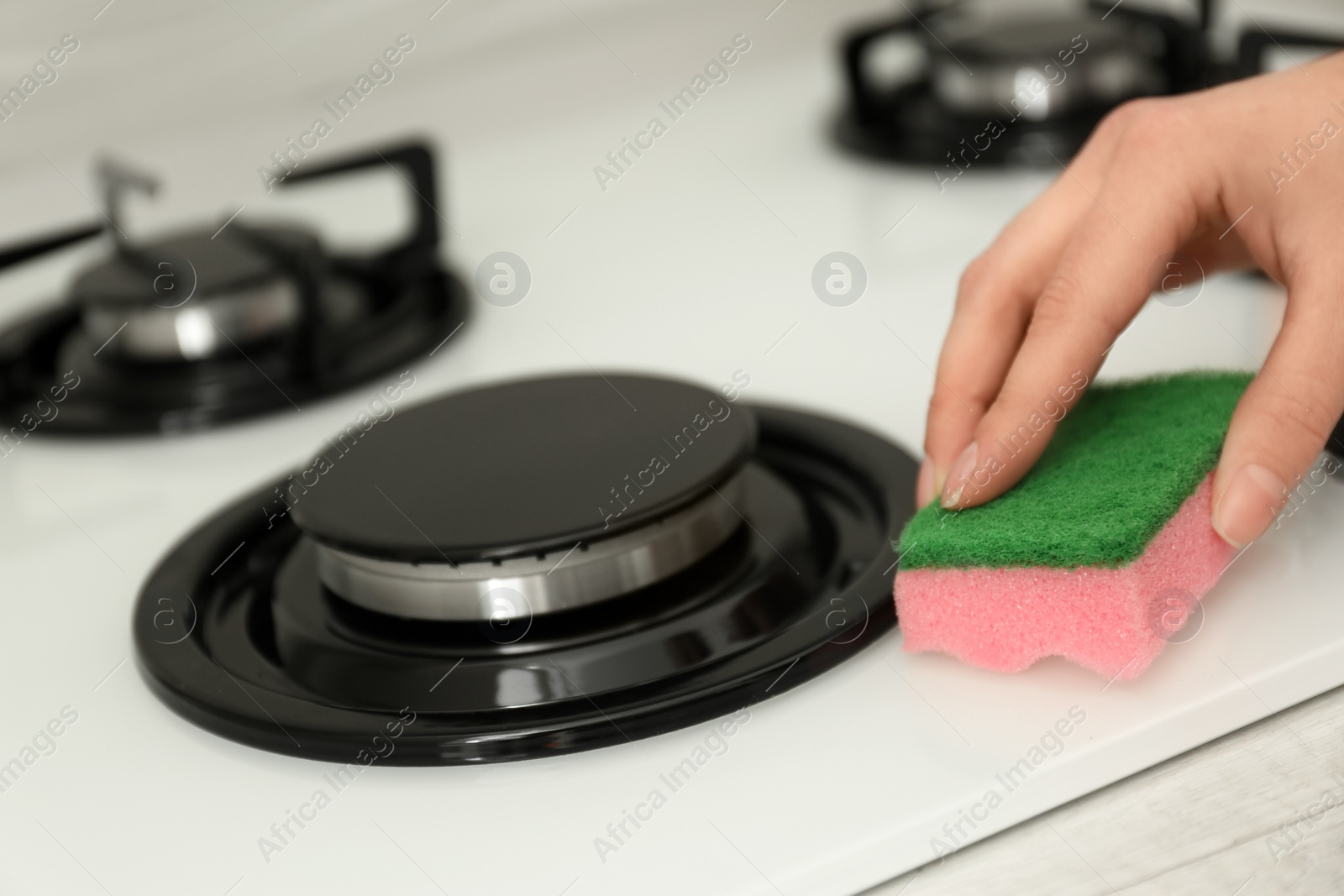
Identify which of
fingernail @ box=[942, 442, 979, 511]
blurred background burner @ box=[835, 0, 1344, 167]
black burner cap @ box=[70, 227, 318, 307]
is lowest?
blurred background burner @ box=[835, 0, 1344, 167]

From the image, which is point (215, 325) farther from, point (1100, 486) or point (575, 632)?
point (1100, 486)

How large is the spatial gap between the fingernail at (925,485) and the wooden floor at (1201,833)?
0.62 feet

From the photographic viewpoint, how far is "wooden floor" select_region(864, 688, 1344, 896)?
0.48 meters

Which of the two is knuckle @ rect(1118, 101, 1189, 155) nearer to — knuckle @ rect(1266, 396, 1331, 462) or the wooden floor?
knuckle @ rect(1266, 396, 1331, 462)

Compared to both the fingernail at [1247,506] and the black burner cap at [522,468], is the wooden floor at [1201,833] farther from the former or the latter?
the black burner cap at [522,468]

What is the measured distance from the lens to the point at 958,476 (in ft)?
1.99

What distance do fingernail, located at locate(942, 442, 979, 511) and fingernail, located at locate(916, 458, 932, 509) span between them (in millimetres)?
27

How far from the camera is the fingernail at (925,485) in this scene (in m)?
0.66

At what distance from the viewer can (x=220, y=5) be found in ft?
4.26

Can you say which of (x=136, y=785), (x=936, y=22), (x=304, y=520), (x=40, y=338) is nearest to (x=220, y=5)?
(x=40, y=338)

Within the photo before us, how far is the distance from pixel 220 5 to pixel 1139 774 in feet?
3.82

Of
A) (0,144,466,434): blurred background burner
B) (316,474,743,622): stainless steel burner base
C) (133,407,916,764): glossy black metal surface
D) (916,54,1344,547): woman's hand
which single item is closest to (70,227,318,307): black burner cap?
(0,144,466,434): blurred background burner

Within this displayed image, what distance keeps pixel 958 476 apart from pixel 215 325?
59 cm

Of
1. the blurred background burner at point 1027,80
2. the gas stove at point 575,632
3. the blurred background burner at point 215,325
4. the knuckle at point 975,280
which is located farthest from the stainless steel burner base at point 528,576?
the blurred background burner at point 1027,80
